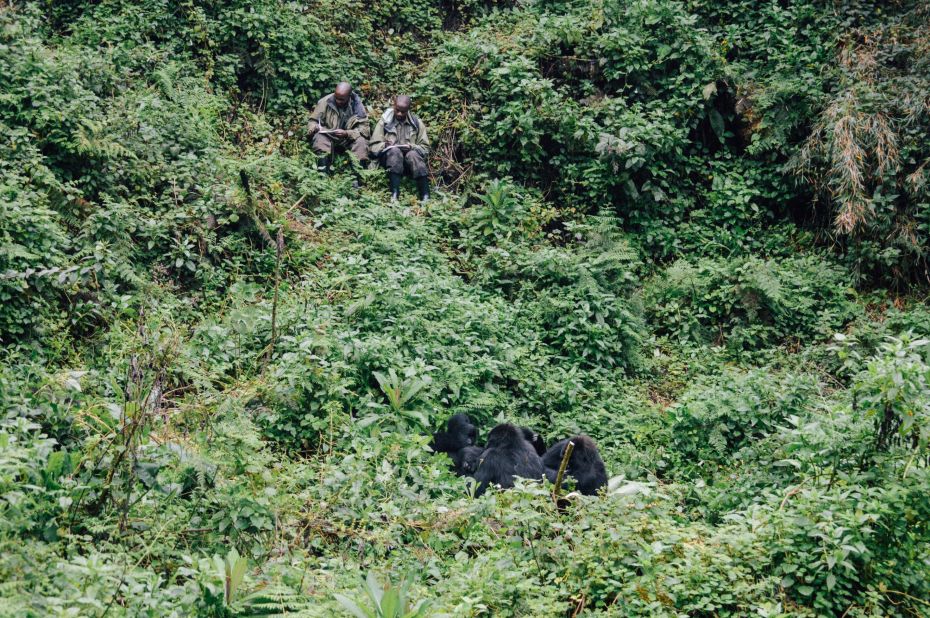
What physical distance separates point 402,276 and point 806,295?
5.33m

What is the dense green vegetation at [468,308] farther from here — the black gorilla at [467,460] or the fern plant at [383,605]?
the black gorilla at [467,460]

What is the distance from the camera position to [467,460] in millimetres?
7016

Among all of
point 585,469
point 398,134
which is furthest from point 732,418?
point 398,134

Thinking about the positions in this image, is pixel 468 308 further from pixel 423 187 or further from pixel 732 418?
pixel 423 187

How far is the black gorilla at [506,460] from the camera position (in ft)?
21.7

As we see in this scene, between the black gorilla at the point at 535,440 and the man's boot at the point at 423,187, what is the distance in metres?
5.08

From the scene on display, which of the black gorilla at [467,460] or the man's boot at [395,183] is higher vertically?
the man's boot at [395,183]

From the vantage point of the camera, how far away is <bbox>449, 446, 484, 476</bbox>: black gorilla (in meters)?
6.96

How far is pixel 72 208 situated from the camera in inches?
347

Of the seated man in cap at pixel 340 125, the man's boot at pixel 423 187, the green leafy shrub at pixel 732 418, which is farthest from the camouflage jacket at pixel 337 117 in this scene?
the green leafy shrub at pixel 732 418

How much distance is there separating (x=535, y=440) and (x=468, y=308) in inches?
82.7

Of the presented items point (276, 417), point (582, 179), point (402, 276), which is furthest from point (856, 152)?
point (276, 417)

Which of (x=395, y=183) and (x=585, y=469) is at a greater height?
(x=395, y=183)

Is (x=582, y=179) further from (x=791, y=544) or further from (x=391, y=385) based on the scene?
(x=791, y=544)
